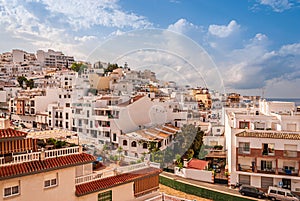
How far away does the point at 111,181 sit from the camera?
646cm

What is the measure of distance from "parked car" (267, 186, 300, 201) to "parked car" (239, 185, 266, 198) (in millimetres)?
269

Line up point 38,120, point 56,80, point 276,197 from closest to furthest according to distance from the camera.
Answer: point 276,197 < point 38,120 < point 56,80

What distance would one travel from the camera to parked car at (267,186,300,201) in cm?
1011

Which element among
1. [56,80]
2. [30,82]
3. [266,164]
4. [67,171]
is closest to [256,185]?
[266,164]

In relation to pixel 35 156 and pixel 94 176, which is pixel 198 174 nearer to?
pixel 94 176

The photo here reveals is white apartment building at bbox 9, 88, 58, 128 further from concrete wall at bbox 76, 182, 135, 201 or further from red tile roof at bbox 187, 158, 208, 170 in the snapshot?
concrete wall at bbox 76, 182, 135, 201

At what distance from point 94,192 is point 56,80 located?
29729 millimetres

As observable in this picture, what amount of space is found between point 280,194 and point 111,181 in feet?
22.6

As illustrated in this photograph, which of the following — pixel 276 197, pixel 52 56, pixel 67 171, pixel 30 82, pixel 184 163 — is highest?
pixel 52 56

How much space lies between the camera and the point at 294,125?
12703 millimetres

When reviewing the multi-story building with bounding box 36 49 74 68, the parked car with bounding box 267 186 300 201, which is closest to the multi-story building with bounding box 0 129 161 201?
the parked car with bounding box 267 186 300 201

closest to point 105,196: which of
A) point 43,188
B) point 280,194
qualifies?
point 43,188

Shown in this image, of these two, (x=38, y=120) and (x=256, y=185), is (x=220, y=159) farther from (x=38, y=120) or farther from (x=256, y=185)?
(x=38, y=120)

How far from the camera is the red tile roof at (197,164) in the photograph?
12438mm
